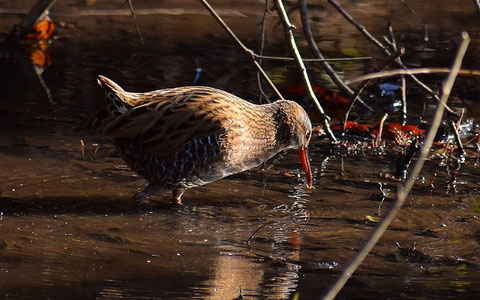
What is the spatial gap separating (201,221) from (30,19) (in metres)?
6.11

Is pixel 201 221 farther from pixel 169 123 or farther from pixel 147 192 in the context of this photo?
pixel 169 123

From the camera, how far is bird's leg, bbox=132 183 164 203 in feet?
19.5

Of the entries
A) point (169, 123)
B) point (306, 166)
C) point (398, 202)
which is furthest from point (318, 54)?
point (398, 202)

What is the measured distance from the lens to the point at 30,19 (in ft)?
35.9

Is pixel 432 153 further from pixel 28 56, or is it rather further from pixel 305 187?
pixel 28 56

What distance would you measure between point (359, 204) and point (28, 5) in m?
8.07

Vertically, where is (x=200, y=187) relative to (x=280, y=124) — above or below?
below

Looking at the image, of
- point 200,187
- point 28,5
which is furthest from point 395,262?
point 28,5

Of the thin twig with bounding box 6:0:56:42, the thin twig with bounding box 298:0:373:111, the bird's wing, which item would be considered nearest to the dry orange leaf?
the thin twig with bounding box 6:0:56:42

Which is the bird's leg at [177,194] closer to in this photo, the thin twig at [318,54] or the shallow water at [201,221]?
the shallow water at [201,221]

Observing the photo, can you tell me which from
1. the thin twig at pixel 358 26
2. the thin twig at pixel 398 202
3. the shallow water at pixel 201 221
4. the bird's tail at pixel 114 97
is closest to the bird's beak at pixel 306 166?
the shallow water at pixel 201 221

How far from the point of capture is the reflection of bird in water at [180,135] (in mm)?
5859

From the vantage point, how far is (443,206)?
6195 millimetres

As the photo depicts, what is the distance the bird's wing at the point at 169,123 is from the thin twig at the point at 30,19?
507 cm
